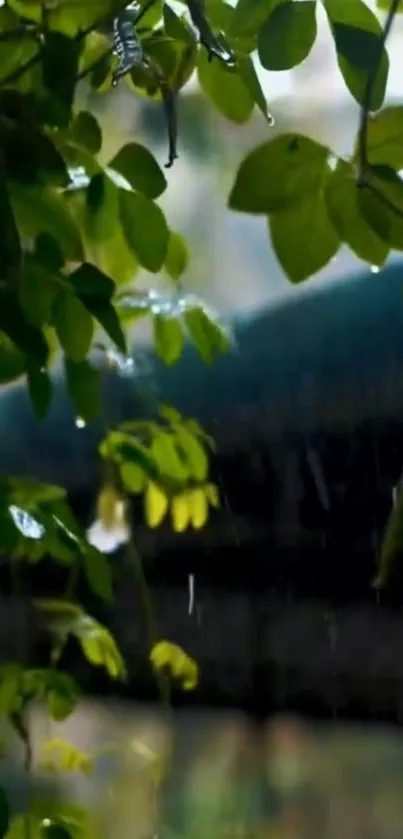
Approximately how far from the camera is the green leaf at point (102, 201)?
0.54 metres

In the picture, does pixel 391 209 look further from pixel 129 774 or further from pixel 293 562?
pixel 129 774

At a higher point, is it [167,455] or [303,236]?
[303,236]

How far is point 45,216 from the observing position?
537 millimetres

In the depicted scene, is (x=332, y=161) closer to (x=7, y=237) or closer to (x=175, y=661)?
(x=7, y=237)

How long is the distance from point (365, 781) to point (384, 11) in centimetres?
57

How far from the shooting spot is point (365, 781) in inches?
34.0

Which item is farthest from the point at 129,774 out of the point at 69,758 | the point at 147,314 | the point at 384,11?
the point at 384,11

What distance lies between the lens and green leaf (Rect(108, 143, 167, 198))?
1.79 feet

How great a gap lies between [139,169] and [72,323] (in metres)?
0.08

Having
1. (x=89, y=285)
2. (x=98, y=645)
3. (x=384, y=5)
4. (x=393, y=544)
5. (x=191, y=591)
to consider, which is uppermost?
(x=384, y=5)

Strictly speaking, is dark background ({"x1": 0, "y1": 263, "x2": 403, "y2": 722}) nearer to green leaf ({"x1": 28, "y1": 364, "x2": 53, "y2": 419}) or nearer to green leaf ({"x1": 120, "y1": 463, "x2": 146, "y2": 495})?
green leaf ({"x1": 120, "y1": 463, "x2": 146, "y2": 495})

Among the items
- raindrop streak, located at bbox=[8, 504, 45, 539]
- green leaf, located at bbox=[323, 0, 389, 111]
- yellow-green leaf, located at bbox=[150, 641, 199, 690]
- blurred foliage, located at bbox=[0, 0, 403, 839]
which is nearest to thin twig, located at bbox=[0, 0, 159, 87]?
blurred foliage, located at bbox=[0, 0, 403, 839]

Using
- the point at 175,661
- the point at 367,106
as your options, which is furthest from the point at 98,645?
the point at 367,106

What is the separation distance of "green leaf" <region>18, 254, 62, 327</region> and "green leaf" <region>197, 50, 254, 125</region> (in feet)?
0.39
